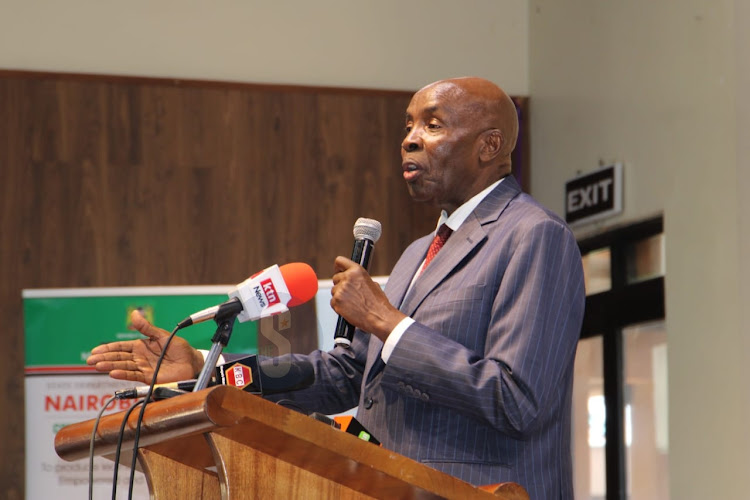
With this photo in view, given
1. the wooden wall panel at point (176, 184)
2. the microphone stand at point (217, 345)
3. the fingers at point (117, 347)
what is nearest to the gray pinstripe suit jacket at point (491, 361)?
the microphone stand at point (217, 345)

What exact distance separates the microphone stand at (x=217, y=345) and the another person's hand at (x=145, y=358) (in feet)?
0.79

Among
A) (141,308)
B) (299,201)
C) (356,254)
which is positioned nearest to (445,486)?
(356,254)

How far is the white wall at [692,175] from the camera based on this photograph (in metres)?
4.29

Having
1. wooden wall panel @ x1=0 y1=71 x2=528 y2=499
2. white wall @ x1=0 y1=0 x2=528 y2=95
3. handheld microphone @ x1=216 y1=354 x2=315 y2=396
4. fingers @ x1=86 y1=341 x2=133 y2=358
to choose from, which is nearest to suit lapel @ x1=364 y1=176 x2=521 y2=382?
handheld microphone @ x1=216 y1=354 x2=315 y2=396

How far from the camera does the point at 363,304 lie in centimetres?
186

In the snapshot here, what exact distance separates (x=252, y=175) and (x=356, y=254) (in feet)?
13.3

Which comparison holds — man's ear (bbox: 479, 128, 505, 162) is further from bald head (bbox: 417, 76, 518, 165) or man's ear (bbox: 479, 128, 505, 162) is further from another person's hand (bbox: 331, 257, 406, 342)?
another person's hand (bbox: 331, 257, 406, 342)

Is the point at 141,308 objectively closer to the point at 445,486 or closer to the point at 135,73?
the point at 135,73

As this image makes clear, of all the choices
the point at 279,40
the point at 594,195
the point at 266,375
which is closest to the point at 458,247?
the point at 266,375

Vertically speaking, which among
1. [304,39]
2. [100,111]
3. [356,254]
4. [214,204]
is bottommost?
[356,254]

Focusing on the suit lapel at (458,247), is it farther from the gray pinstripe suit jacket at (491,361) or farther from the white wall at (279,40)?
the white wall at (279,40)

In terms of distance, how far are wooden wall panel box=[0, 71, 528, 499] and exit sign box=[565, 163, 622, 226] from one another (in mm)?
838

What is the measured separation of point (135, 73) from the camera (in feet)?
19.6

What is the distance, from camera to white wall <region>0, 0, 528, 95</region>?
19.4 feet
